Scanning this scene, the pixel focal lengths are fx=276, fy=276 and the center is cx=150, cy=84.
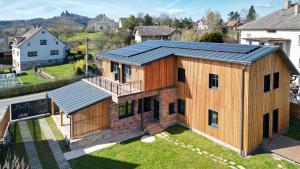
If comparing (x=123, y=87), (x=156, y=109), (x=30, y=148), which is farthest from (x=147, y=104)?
(x=30, y=148)

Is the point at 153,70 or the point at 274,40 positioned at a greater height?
the point at 274,40

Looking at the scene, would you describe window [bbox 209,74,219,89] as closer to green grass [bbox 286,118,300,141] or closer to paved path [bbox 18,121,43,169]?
green grass [bbox 286,118,300,141]

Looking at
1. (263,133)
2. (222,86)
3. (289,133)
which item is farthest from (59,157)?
(289,133)

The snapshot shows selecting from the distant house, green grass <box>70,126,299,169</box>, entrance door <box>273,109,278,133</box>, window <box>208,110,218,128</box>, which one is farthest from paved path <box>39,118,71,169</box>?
the distant house

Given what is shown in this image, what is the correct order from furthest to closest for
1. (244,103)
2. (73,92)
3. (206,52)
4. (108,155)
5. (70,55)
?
(70,55) < (73,92) < (206,52) < (108,155) < (244,103)

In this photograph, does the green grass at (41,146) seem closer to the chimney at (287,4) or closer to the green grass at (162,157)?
the green grass at (162,157)

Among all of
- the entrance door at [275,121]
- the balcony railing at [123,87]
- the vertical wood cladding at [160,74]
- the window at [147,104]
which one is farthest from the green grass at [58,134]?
the entrance door at [275,121]

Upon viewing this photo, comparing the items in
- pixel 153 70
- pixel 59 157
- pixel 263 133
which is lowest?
pixel 59 157

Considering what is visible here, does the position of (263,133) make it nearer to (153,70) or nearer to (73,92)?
(153,70)
